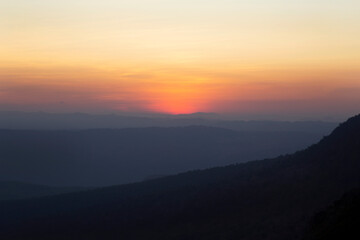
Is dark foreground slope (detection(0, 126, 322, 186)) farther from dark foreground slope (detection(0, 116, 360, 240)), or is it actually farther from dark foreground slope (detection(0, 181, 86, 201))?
dark foreground slope (detection(0, 116, 360, 240))

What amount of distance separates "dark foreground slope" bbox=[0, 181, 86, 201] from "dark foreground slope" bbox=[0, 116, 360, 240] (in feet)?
76.1

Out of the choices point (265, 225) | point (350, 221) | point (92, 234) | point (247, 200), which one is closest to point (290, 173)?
point (247, 200)

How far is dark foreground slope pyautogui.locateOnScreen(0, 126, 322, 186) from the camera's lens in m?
119

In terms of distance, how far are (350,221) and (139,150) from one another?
415 feet

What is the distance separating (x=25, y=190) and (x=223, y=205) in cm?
4930

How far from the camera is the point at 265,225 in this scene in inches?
1112

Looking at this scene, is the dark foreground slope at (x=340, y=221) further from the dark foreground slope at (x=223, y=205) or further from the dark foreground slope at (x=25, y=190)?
the dark foreground slope at (x=25, y=190)

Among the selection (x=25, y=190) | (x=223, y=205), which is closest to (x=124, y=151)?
(x=25, y=190)

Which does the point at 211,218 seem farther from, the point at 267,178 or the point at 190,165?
the point at 190,165

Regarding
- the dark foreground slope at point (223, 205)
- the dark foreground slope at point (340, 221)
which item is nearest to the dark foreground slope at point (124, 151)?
the dark foreground slope at point (223, 205)

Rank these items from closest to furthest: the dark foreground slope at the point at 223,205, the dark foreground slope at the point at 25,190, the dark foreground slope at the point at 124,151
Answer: the dark foreground slope at the point at 223,205, the dark foreground slope at the point at 25,190, the dark foreground slope at the point at 124,151

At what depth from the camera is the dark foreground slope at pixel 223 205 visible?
100ft

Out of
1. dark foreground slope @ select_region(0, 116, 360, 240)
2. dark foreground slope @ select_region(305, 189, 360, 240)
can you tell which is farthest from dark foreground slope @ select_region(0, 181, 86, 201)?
dark foreground slope @ select_region(305, 189, 360, 240)

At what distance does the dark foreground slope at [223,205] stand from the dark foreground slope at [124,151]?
64.0 m
